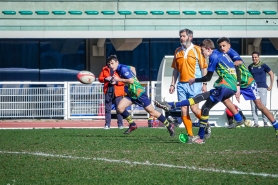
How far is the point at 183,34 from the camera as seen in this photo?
12.4 meters

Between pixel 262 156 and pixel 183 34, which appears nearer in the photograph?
pixel 262 156

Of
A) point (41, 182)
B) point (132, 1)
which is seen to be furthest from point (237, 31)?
point (41, 182)

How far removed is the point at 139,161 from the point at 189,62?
412 centimetres

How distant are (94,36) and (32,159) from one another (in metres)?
18.3

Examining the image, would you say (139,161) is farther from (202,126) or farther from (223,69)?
(223,69)

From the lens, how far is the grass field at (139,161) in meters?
7.56

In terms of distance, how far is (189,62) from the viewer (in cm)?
1286

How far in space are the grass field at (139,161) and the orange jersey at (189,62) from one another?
1.19 metres

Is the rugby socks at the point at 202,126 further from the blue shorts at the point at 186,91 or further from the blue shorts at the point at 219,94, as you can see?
the blue shorts at the point at 186,91

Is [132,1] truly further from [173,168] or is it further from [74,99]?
[173,168]

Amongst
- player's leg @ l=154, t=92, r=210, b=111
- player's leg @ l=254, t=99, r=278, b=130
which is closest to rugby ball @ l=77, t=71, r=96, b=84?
player's leg @ l=254, t=99, r=278, b=130

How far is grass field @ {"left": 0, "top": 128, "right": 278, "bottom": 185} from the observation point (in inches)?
298

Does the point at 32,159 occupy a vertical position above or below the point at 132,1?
below

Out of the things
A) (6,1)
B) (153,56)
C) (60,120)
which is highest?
(6,1)
